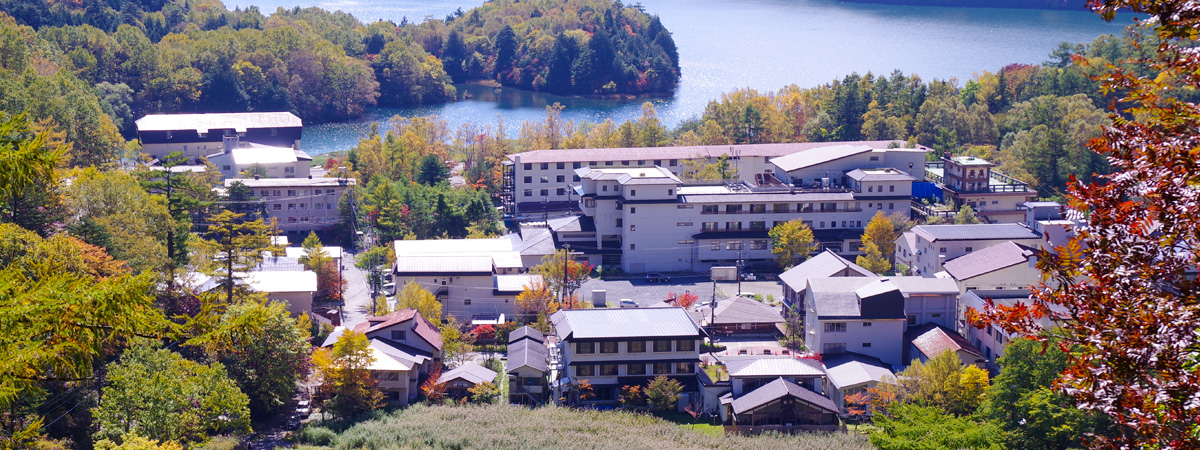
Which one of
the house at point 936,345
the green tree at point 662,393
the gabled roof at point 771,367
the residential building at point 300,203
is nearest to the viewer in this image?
the green tree at point 662,393

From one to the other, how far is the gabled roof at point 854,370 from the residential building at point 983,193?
29.8ft

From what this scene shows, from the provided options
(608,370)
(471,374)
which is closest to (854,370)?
(608,370)

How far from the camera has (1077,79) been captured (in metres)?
34.8

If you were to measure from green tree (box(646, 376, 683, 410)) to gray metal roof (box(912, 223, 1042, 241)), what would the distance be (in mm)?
7418

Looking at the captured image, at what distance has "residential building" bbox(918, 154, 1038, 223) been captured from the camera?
23953 mm

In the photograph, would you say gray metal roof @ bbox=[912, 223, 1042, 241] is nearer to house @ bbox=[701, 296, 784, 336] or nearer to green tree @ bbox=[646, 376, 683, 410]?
house @ bbox=[701, 296, 784, 336]

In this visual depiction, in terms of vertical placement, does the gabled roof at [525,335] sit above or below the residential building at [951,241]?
below

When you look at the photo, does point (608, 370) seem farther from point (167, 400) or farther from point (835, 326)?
point (167, 400)

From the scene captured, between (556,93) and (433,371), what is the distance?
38692 mm

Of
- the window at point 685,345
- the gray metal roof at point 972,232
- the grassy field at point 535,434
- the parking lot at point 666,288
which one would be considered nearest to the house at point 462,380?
the grassy field at point 535,434

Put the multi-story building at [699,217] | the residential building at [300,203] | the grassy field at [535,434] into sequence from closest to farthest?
the grassy field at [535,434], the multi-story building at [699,217], the residential building at [300,203]

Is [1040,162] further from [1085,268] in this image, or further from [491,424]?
[1085,268]

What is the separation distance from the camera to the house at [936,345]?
49.5 ft

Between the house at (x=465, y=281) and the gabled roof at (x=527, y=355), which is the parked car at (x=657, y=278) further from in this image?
the gabled roof at (x=527, y=355)
